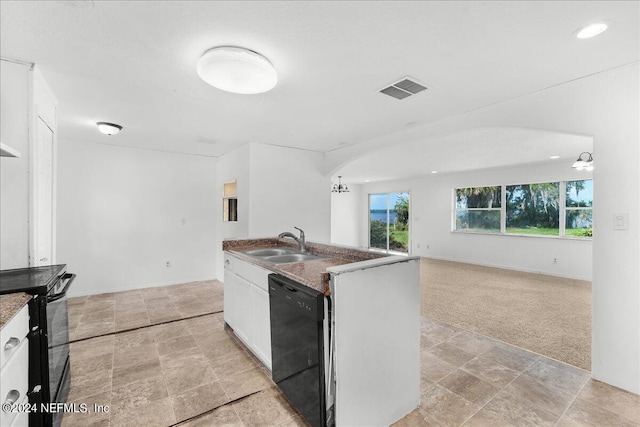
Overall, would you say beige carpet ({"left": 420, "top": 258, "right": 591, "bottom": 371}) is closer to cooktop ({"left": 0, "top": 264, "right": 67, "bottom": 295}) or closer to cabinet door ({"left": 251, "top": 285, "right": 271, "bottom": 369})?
cabinet door ({"left": 251, "top": 285, "right": 271, "bottom": 369})

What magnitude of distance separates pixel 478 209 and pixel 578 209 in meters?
1.96

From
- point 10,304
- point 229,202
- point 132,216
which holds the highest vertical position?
point 229,202

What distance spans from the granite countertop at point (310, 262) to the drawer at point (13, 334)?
1.28 metres

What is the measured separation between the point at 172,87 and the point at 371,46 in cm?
175

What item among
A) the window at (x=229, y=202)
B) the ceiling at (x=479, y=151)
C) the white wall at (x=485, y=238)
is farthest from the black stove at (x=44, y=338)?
the white wall at (x=485, y=238)

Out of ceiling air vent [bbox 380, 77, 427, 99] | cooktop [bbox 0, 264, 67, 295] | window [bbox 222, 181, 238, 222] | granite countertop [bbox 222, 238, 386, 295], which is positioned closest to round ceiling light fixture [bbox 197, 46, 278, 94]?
ceiling air vent [bbox 380, 77, 427, 99]

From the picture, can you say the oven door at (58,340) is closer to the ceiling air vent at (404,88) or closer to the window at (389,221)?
the ceiling air vent at (404,88)

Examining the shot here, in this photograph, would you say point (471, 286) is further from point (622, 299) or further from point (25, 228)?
point (25, 228)

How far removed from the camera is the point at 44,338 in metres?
1.41

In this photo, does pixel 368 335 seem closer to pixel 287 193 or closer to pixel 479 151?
pixel 287 193

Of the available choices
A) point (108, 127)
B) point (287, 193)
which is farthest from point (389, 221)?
point (108, 127)

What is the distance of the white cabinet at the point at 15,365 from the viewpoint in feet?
3.56

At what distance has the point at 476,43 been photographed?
179 centimetres

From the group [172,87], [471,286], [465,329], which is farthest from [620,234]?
[172,87]
